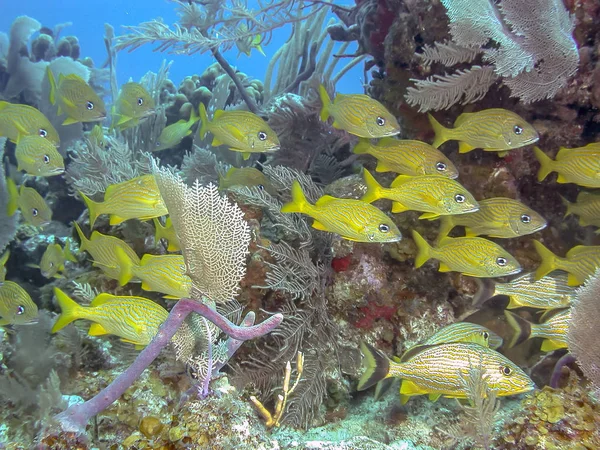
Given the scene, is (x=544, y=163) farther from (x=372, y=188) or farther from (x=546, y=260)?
(x=372, y=188)

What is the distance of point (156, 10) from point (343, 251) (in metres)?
144

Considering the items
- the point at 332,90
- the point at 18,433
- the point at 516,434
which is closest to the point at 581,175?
the point at 516,434

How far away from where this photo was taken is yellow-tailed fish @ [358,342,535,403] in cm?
236

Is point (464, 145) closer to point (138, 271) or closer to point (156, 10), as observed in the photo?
point (138, 271)

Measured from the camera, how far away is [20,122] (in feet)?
15.0

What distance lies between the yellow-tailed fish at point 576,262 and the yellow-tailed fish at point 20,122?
5364mm

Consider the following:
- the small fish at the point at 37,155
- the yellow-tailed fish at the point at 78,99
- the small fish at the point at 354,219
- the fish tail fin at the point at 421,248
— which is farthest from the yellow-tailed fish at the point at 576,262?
the yellow-tailed fish at the point at 78,99

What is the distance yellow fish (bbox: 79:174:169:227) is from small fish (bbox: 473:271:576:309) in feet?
9.22

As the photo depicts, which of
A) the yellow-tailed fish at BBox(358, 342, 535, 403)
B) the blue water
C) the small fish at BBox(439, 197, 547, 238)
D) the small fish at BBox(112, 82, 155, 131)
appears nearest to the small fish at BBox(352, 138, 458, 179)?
the small fish at BBox(439, 197, 547, 238)

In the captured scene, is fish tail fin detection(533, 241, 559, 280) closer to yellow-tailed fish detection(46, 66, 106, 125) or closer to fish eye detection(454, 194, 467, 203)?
fish eye detection(454, 194, 467, 203)

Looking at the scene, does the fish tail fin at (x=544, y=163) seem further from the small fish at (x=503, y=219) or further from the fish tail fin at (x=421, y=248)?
the fish tail fin at (x=421, y=248)

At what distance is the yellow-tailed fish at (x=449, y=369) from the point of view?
2.36 metres

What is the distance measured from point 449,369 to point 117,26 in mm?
137046

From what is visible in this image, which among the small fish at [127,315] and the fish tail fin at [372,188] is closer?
the small fish at [127,315]
